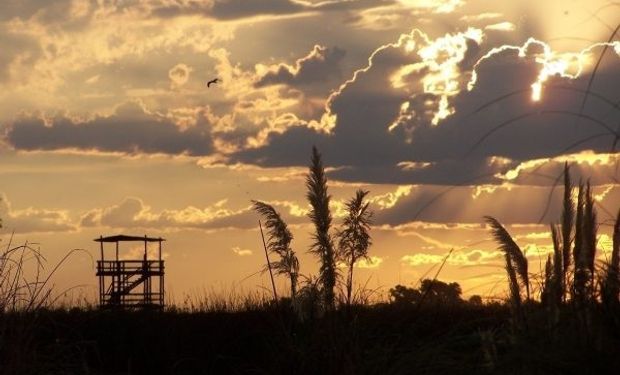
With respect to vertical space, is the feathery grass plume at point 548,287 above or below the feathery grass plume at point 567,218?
below

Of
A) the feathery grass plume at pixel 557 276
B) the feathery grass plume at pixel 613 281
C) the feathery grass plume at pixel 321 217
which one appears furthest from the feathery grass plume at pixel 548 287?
the feathery grass plume at pixel 321 217

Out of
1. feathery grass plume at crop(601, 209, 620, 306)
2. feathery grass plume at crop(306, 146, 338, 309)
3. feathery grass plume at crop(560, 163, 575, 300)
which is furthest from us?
feathery grass plume at crop(306, 146, 338, 309)

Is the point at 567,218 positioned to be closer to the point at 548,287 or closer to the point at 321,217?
the point at 548,287

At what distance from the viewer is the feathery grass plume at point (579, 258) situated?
6.13m

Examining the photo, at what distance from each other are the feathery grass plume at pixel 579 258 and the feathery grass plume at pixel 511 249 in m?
0.50

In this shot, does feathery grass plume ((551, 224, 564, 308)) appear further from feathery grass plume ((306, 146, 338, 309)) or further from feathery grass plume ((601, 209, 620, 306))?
feathery grass plume ((306, 146, 338, 309))

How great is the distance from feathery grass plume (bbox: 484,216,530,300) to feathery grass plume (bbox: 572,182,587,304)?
1.63 ft

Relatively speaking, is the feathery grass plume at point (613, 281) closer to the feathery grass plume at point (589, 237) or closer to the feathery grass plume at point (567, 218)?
the feathery grass plume at point (589, 237)

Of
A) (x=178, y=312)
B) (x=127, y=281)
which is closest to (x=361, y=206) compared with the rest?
(x=178, y=312)

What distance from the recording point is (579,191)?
614 centimetres

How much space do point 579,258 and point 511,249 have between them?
54 centimetres

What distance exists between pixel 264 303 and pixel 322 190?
5700mm

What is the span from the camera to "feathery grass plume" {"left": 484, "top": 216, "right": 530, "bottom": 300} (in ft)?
21.5

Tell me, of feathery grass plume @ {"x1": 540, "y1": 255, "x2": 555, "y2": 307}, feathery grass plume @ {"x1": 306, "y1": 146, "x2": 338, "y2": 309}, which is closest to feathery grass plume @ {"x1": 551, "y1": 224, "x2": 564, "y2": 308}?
feathery grass plume @ {"x1": 540, "y1": 255, "x2": 555, "y2": 307}
